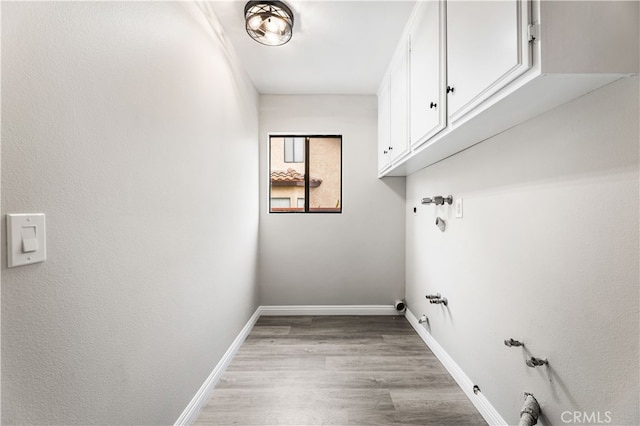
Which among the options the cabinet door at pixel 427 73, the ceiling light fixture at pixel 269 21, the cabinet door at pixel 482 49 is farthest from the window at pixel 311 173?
the cabinet door at pixel 482 49

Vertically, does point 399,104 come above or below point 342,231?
above

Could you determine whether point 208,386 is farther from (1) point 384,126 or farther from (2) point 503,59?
(1) point 384,126

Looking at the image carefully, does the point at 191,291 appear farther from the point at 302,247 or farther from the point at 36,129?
the point at 302,247

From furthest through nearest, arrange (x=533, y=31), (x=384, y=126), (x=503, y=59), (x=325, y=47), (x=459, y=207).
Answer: (x=384, y=126)
(x=325, y=47)
(x=459, y=207)
(x=503, y=59)
(x=533, y=31)

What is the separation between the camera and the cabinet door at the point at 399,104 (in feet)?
6.29

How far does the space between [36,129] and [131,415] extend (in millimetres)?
1019

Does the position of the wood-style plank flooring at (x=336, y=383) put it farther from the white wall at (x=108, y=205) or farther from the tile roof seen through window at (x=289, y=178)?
the tile roof seen through window at (x=289, y=178)

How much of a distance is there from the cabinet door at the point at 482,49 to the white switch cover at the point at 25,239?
141cm

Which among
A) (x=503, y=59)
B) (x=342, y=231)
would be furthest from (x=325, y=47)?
(x=342, y=231)

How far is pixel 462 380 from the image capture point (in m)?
1.72

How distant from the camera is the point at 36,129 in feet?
2.26

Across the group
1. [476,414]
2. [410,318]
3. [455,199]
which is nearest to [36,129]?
[455,199]

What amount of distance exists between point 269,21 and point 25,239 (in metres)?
1.72

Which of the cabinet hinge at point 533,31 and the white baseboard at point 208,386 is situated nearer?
the cabinet hinge at point 533,31
